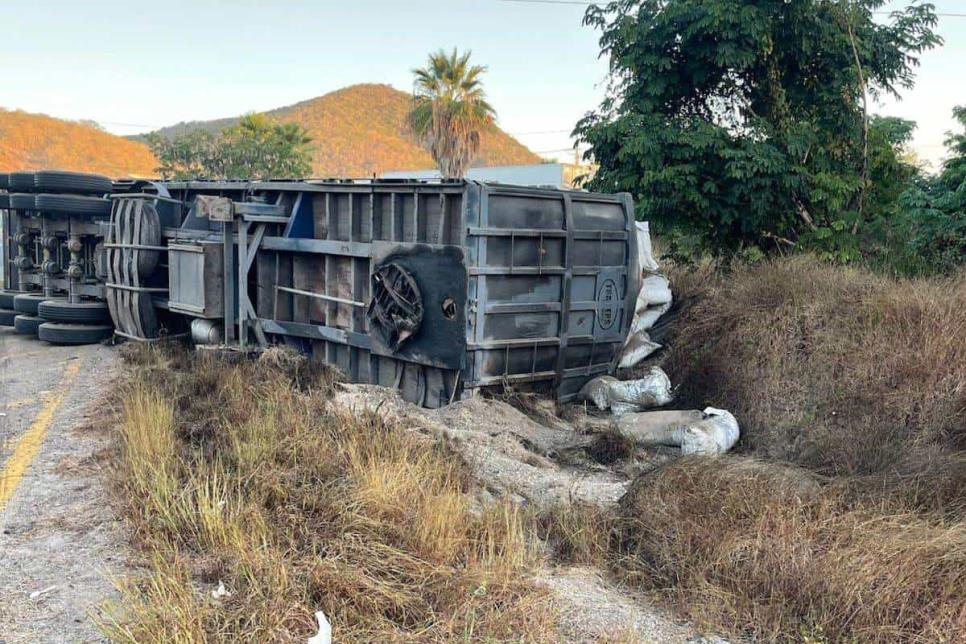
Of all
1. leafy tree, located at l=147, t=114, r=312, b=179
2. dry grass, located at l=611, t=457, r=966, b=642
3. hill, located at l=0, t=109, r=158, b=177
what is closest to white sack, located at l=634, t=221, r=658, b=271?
dry grass, located at l=611, t=457, r=966, b=642

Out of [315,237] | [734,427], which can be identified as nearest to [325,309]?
[315,237]

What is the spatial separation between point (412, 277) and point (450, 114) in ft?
97.6

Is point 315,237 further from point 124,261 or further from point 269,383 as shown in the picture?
point 124,261

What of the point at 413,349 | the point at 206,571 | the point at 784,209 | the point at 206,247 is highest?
the point at 784,209

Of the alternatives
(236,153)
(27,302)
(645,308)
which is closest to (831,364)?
(645,308)

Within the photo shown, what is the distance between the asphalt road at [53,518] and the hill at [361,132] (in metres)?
82.4

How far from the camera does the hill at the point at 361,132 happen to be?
316 ft

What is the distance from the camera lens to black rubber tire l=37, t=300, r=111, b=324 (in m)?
11.5

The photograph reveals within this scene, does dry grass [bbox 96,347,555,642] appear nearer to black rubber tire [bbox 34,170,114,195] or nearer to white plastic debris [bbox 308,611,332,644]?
white plastic debris [bbox 308,611,332,644]

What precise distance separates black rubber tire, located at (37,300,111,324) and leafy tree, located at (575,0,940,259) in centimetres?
813

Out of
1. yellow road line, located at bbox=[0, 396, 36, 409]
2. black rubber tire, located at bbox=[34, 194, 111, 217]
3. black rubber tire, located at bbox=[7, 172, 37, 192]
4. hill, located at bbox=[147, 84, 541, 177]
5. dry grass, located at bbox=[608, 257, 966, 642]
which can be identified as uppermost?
hill, located at bbox=[147, 84, 541, 177]

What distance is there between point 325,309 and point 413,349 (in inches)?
69.6

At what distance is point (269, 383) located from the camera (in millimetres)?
7395

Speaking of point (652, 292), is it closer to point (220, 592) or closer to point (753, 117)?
point (753, 117)
